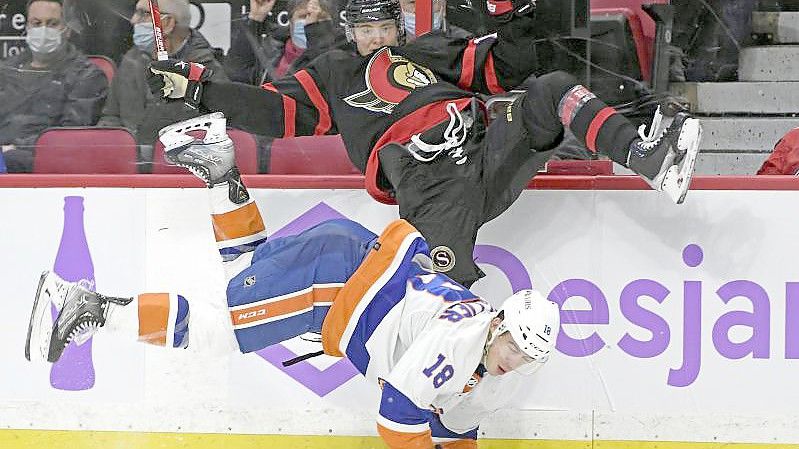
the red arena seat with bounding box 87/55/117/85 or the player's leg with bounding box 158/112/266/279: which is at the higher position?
the red arena seat with bounding box 87/55/117/85

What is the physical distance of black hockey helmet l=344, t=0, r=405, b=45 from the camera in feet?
11.0

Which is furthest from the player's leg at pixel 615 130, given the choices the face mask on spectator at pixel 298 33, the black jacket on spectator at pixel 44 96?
the black jacket on spectator at pixel 44 96

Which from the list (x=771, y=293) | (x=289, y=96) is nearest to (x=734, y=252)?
(x=771, y=293)

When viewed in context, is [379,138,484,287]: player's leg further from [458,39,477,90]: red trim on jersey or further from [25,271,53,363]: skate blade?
[25,271,53,363]: skate blade

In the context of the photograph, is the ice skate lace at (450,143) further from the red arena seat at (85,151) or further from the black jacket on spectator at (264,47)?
the red arena seat at (85,151)

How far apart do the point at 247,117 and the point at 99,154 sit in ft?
1.42

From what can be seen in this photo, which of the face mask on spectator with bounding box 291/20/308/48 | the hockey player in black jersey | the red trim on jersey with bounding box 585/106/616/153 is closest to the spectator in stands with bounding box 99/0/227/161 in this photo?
the hockey player in black jersey

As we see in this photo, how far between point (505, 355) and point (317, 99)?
3.29ft

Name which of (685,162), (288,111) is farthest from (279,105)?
(685,162)

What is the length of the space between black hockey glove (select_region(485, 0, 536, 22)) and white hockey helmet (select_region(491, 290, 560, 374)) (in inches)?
30.2

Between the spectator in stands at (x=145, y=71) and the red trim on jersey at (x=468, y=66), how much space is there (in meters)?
0.64

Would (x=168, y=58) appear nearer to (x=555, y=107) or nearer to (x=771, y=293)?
(x=555, y=107)

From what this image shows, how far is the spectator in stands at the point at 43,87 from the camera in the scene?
3.47m

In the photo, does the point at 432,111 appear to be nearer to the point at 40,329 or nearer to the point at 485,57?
the point at 485,57
